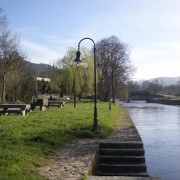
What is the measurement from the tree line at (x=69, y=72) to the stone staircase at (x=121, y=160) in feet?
79.8

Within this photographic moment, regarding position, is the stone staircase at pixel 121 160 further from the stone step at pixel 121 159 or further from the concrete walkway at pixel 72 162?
the concrete walkway at pixel 72 162

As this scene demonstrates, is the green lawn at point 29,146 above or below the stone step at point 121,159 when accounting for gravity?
above

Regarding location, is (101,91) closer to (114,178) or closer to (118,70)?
(118,70)

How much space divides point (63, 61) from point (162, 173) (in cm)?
3764

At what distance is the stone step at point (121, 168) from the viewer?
1179 centimetres

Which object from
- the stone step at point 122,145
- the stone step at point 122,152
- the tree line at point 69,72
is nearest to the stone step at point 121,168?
the stone step at point 122,152

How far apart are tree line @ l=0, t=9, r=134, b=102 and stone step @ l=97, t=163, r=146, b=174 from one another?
25.7 m

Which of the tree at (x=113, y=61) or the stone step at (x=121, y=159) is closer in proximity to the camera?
the stone step at (x=121, y=159)

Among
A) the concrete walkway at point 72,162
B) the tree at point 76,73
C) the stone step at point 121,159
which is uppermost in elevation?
the tree at point 76,73

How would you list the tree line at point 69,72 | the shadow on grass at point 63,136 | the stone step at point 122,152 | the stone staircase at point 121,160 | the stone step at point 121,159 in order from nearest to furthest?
1. the stone staircase at point 121,160
2. the stone step at point 121,159
3. the stone step at point 122,152
4. the shadow on grass at point 63,136
5. the tree line at point 69,72

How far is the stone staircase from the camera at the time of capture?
→ 38.5 ft

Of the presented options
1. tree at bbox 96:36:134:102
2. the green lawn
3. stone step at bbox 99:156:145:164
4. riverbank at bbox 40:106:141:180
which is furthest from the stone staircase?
tree at bbox 96:36:134:102

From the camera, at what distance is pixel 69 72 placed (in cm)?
4803

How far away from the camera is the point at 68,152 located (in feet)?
39.7
